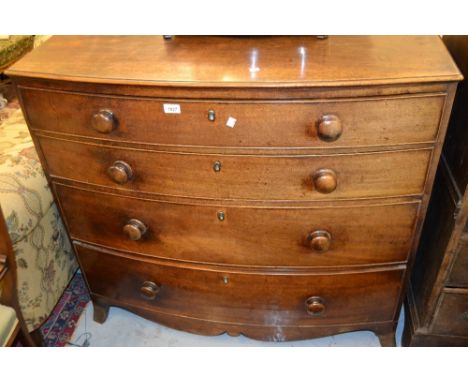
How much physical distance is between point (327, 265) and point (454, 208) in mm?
344

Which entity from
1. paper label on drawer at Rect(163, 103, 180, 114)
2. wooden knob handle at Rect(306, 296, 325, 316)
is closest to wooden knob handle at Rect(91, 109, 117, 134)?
paper label on drawer at Rect(163, 103, 180, 114)

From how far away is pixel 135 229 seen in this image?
1.17 m

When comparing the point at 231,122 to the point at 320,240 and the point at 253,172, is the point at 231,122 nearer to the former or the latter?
the point at 253,172

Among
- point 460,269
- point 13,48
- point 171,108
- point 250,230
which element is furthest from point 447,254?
point 13,48

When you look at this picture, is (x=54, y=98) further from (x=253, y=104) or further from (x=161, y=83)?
(x=253, y=104)

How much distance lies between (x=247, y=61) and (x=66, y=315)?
119 cm

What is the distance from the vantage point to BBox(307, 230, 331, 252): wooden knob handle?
1091 millimetres

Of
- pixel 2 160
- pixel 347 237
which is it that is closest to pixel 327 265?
pixel 347 237

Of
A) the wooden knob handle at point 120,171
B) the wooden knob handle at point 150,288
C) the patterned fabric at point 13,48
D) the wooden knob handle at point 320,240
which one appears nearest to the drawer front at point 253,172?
the wooden knob handle at point 120,171

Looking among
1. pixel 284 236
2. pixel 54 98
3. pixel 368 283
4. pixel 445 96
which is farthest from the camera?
pixel 368 283

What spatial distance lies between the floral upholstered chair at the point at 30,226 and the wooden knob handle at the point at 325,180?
2.68 feet

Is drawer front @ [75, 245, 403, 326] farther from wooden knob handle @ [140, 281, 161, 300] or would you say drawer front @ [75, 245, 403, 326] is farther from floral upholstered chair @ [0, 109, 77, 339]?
floral upholstered chair @ [0, 109, 77, 339]

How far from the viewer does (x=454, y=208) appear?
42.6 inches

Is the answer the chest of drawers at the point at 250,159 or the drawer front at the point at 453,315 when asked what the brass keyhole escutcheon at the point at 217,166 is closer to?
the chest of drawers at the point at 250,159
